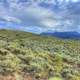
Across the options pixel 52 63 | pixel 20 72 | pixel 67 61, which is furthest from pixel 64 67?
pixel 20 72

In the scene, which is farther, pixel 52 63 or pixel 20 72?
pixel 52 63

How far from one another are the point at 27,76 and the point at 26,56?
2.31 metres

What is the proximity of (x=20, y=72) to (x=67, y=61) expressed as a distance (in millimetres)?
6055

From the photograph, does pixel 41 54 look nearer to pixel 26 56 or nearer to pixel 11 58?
pixel 26 56

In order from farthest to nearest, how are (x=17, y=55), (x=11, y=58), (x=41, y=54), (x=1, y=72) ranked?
(x=41, y=54), (x=17, y=55), (x=11, y=58), (x=1, y=72)

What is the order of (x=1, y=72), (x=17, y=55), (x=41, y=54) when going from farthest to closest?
(x=41, y=54) → (x=17, y=55) → (x=1, y=72)

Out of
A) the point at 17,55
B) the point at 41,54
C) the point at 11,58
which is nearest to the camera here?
the point at 11,58

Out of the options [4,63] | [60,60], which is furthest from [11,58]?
[60,60]

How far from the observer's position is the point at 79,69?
21.5m

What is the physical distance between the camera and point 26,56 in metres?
20.1

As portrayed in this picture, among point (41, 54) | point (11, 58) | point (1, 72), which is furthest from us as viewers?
point (41, 54)

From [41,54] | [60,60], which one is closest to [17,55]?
[41,54]

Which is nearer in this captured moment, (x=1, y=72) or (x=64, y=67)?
(x=1, y=72)

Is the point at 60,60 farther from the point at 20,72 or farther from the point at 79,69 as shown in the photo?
the point at 20,72
